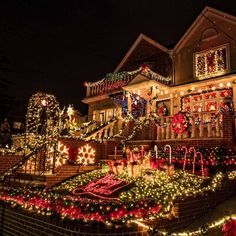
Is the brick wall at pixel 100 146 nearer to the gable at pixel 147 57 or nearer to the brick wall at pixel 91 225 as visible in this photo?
the brick wall at pixel 91 225

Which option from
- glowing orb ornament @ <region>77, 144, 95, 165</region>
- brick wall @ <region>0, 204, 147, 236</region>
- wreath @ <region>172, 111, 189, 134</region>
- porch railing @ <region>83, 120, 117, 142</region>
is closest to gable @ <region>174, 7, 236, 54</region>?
porch railing @ <region>83, 120, 117, 142</region>

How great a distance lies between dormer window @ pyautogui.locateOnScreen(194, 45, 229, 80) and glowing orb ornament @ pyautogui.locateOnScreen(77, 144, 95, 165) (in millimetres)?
8558

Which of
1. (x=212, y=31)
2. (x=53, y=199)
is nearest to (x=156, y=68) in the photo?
(x=212, y=31)

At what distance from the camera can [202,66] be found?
16016 millimetres

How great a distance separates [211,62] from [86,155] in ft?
31.1

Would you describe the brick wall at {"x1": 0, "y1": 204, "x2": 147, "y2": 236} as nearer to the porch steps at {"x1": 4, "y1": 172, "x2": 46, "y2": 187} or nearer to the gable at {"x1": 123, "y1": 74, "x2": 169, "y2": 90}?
the porch steps at {"x1": 4, "y1": 172, "x2": 46, "y2": 187}

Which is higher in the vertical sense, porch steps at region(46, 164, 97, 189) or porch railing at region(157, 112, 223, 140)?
porch railing at region(157, 112, 223, 140)

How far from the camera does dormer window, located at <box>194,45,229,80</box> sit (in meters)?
15.1

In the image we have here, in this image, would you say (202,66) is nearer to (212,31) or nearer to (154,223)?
(212,31)

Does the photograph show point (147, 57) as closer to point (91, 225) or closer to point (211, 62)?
point (211, 62)

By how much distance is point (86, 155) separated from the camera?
1064 cm

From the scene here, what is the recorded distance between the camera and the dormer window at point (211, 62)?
15.1 m

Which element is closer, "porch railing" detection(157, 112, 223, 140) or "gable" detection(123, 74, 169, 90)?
"porch railing" detection(157, 112, 223, 140)

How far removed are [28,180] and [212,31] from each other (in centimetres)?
1325
